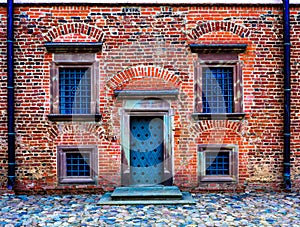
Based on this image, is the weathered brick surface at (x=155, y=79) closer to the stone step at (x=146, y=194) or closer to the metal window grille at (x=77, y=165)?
the metal window grille at (x=77, y=165)

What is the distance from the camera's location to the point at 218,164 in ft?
28.2

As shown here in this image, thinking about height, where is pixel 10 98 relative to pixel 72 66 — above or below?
below

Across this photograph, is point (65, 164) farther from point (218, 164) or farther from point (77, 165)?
point (218, 164)

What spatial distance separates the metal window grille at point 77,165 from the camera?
848cm

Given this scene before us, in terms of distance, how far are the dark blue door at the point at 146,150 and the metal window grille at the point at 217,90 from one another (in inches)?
56.3

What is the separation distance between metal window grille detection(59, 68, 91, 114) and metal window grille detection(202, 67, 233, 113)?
10.6 ft

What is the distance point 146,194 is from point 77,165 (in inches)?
86.3

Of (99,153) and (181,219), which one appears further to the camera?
(99,153)

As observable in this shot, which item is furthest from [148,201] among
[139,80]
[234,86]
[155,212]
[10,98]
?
[10,98]

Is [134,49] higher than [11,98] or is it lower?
higher

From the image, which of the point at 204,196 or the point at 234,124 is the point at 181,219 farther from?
the point at 234,124

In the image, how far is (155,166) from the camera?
8.62 meters

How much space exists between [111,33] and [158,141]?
3229 millimetres

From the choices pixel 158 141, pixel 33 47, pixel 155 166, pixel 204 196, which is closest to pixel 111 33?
pixel 33 47
